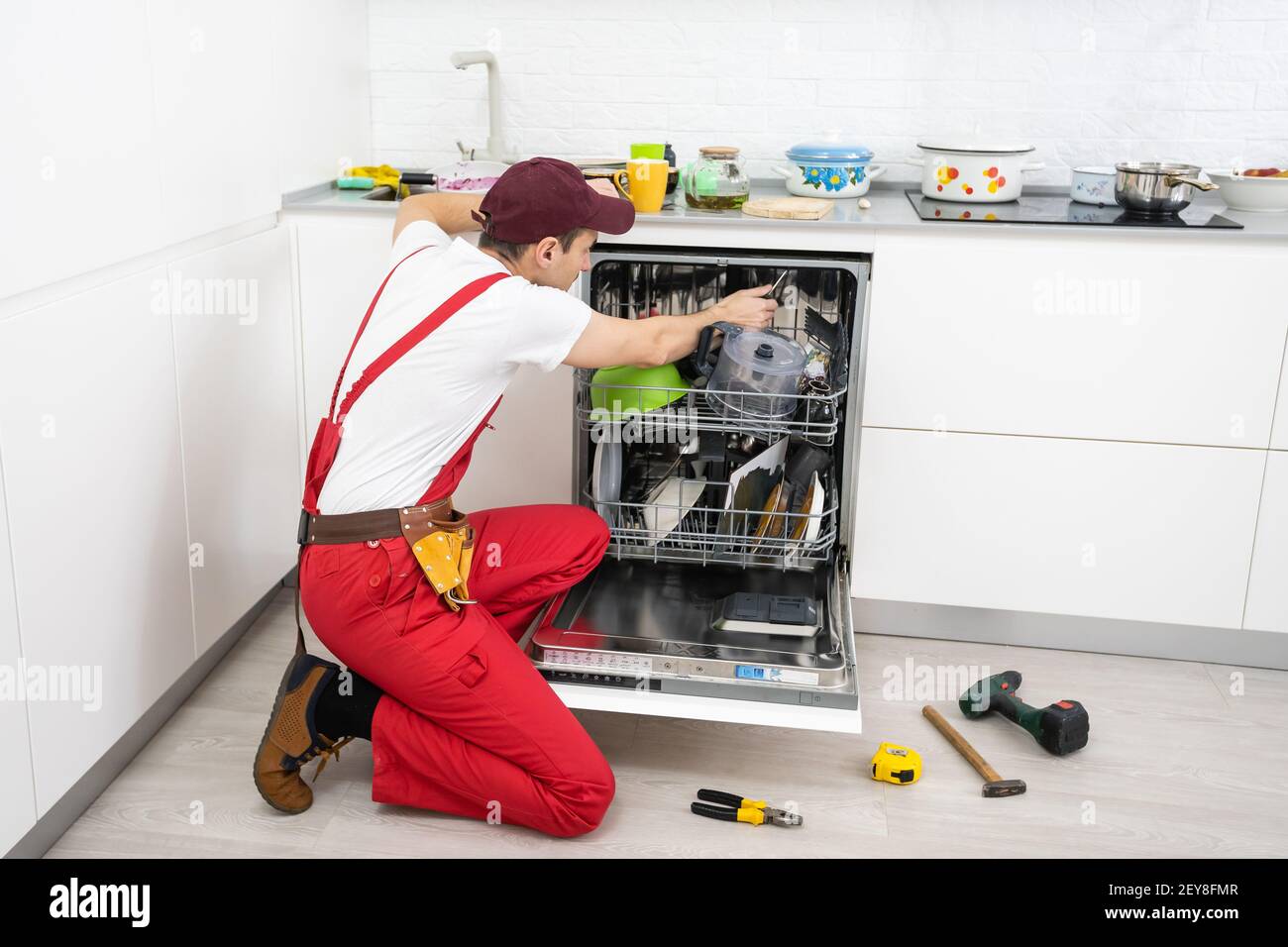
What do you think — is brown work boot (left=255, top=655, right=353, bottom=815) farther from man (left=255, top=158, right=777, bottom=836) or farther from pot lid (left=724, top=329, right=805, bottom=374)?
pot lid (left=724, top=329, right=805, bottom=374)

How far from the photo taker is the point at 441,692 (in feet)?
6.27

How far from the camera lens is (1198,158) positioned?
2.84 metres

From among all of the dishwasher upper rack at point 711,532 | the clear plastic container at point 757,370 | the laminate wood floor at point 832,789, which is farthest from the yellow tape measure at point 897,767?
the clear plastic container at point 757,370

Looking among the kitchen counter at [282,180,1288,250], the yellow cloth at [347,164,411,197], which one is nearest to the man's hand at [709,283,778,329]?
the kitchen counter at [282,180,1288,250]

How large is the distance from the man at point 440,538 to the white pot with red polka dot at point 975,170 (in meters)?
0.95

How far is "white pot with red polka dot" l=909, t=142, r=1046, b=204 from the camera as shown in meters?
2.60

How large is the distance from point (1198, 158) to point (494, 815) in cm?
219

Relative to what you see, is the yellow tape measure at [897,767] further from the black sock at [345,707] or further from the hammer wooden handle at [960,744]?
the black sock at [345,707]

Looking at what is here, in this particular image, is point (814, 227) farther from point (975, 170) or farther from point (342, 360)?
point (342, 360)

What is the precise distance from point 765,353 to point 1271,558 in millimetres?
1164

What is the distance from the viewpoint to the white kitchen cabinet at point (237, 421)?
2.16 meters

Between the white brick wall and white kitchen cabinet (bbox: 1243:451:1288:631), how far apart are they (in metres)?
0.87

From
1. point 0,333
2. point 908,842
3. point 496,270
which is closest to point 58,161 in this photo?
point 0,333

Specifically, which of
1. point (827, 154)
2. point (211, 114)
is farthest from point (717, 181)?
point (211, 114)
